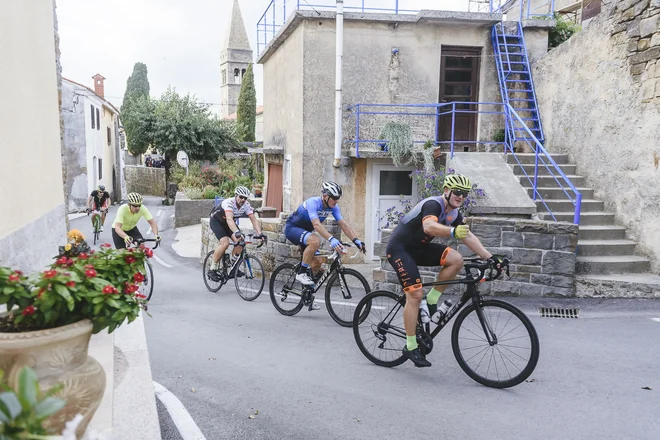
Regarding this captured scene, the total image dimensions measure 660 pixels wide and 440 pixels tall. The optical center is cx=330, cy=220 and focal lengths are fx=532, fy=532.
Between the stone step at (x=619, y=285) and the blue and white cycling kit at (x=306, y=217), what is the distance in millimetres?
3811

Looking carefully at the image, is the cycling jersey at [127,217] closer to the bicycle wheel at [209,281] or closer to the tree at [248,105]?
the bicycle wheel at [209,281]

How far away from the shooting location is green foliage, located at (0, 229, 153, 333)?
2.63 metres

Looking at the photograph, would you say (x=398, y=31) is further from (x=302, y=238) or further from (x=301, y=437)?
(x=301, y=437)

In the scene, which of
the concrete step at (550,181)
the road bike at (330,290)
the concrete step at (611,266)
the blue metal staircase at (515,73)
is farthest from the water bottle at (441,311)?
the blue metal staircase at (515,73)

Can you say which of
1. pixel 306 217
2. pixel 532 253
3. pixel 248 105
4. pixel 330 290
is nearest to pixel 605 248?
pixel 532 253

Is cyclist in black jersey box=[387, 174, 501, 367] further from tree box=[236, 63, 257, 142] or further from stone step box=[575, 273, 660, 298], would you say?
tree box=[236, 63, 257, 142]

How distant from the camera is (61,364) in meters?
2.59

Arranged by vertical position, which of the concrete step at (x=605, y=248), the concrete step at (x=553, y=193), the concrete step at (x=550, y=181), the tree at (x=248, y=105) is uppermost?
the tree at (x=248, y=105)

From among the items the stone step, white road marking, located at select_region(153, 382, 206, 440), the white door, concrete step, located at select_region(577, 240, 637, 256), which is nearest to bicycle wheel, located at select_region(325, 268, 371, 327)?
white road marking, located at select_region(153, 382, 206, 440)

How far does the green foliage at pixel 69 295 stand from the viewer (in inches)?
104

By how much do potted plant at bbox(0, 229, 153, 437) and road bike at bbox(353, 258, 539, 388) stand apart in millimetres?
3020

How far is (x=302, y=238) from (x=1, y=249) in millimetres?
3586

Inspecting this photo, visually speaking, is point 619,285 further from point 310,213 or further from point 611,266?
point 310,213

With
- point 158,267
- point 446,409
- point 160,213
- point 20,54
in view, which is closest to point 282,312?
point 446,409
